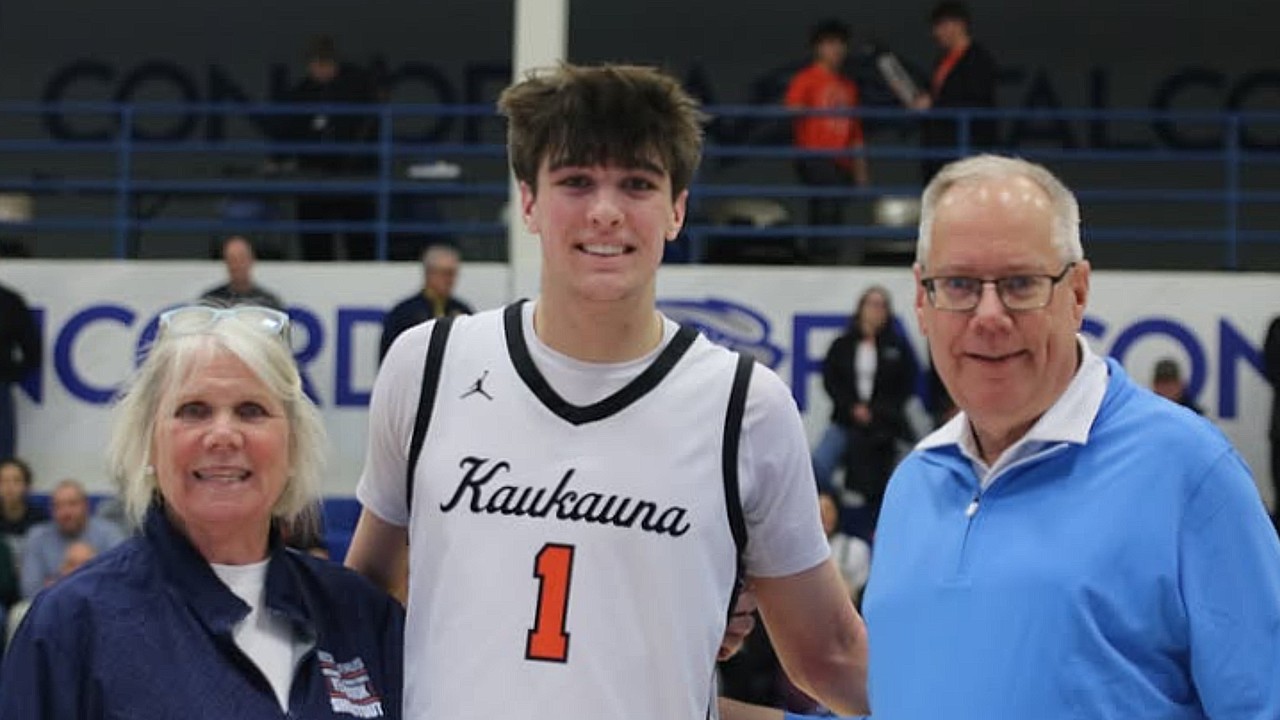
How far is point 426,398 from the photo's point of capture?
321 centimetres

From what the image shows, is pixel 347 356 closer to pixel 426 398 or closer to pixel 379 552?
pixel 379 552

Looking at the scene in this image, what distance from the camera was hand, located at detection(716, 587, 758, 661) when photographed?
10.6 feet

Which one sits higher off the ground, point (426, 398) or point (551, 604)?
point (426, 398)

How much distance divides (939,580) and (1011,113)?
853 centimetres

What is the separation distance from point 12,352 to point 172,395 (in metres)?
8.46

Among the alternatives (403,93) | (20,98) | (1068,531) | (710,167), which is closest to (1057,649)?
(1068,531)

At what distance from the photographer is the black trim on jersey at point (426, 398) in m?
3.21

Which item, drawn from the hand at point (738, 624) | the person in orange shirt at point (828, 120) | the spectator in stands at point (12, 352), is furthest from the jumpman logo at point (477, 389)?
the person in orange shirt at point (828, 120)

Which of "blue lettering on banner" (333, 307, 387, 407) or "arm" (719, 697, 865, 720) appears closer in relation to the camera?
"arm" (719, 697, 865, 720)

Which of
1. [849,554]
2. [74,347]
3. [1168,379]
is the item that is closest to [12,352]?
[74,347]

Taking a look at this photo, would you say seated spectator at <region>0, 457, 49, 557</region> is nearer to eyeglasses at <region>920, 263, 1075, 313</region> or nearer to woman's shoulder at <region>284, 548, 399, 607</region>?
woman's shoulder at <region>284, 548, 399, 607</region>

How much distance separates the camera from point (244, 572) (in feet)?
10.2

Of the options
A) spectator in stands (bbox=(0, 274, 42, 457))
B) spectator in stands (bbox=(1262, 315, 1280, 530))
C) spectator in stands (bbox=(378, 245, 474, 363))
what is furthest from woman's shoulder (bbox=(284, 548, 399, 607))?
spectator in stands (bbox=(0, 274, 42, 457))

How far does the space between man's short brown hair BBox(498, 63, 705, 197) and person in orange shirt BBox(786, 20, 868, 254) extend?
29.3 ft
